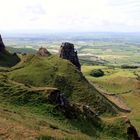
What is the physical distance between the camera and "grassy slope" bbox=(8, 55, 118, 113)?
298 feet

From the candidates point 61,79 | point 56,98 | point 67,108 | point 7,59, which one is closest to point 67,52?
point 7,59

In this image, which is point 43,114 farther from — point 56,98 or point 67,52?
point 67,52

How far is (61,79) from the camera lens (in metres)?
96.8

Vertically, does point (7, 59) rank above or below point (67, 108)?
above

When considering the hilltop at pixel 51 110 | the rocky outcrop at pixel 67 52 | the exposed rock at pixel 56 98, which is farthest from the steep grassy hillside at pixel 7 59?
the exposed rock at pixel 56 98

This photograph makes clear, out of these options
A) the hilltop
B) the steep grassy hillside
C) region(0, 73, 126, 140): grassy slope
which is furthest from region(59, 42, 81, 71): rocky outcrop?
region(0, 73, 126, 140): grassy slope

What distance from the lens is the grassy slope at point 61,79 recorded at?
9094cm

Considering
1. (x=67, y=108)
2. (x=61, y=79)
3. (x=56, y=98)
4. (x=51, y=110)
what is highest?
(x=56, y=98)

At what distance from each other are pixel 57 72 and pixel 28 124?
60563mm

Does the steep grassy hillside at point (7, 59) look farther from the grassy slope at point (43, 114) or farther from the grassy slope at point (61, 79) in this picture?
the grassy slope at point (43, 114)

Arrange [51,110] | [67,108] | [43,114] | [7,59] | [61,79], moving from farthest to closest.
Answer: [7,59]
[61,79]
[67,108]
[51,110]
[43,114]

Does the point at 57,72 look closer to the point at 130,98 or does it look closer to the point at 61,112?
→ the point at 130,98

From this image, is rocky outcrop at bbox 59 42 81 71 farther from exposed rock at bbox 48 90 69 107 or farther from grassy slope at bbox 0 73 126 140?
exposed rock at bbox 48 90 69 107

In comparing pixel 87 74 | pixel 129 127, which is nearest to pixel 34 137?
pixel 129 127
